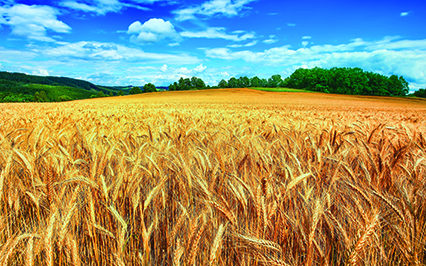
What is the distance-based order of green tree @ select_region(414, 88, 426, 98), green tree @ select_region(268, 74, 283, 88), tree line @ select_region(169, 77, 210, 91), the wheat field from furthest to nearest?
green tree @ select_region(268, 74, 283, 88) → tree line @ select_region(169, 77, 210, 91) → green tree @ select_region(414, 88, 426, 98) → the wheat field

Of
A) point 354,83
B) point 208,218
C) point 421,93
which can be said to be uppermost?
point 354,83

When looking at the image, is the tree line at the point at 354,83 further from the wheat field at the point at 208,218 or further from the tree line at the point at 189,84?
the wheat field at the point at 208,218

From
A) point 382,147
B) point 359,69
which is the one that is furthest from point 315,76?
point 382,147

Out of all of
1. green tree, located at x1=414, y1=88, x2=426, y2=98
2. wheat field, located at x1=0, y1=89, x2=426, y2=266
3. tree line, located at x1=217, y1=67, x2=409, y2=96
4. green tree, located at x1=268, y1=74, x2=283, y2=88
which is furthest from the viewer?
green tree, located at x1=268, y1=74, x2=283, y2=88

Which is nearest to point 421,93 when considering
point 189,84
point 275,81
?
point 275,81

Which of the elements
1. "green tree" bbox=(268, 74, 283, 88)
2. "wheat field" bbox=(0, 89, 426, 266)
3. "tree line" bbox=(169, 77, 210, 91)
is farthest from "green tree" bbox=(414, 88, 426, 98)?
"wheat field" bbox=(0, 89, 426, 266)

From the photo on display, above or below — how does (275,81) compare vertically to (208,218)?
above

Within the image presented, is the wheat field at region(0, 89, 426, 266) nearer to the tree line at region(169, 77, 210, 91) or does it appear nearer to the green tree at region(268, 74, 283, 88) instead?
the tree line at region(169, 77, 210, 91)

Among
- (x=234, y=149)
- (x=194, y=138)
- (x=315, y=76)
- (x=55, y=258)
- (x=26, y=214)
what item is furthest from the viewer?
(x=315, y=76)

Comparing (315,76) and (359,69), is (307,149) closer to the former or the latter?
(315,76)

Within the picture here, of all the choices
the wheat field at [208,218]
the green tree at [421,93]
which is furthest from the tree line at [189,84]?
the wheat field at [208,218]

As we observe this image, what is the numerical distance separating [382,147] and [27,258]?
9.58ft

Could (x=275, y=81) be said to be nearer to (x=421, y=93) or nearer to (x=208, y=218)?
(x=421, y=93)

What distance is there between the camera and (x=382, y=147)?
2.33 meters
